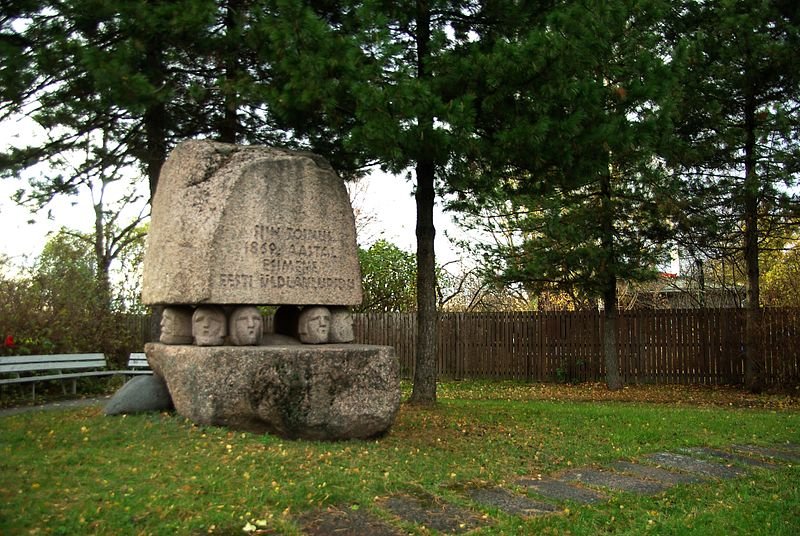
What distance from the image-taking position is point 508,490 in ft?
19.2

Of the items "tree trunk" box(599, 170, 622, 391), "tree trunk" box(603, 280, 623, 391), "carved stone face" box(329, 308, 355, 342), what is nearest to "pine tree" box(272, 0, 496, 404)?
"carved stone face" box(329, 308, 355, 342)

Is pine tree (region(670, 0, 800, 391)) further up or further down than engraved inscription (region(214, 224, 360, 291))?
further up

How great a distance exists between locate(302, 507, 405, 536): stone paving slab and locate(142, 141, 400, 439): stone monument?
2.03m

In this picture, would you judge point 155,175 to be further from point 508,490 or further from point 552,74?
point 508,490

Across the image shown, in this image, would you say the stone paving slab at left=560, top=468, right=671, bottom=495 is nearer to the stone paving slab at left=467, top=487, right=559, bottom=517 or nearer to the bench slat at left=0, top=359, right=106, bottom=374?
the stone paving slab at left=467, top=487, right=559, bottom=517

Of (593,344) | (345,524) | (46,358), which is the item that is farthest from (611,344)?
(345,524)

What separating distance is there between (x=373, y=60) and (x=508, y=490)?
487 centimetres

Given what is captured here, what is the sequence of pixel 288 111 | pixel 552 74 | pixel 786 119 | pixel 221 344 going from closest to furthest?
Answer: pixel 221 344 → pixel 552 74 → pixel 288 111 → pixel 786 119

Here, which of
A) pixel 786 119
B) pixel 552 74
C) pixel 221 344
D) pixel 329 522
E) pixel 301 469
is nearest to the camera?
pixel 329 522

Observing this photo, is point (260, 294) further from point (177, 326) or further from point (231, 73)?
point (231, 73)

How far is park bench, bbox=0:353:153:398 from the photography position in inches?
439

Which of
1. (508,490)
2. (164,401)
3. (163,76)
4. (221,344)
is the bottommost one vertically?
(508,490)

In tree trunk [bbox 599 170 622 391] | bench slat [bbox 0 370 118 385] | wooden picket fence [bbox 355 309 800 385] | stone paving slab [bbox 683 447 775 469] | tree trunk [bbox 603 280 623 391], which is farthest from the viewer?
tree trunk [bbox 603 280 623 391]

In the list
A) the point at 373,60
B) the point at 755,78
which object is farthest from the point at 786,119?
the point at 373,60
